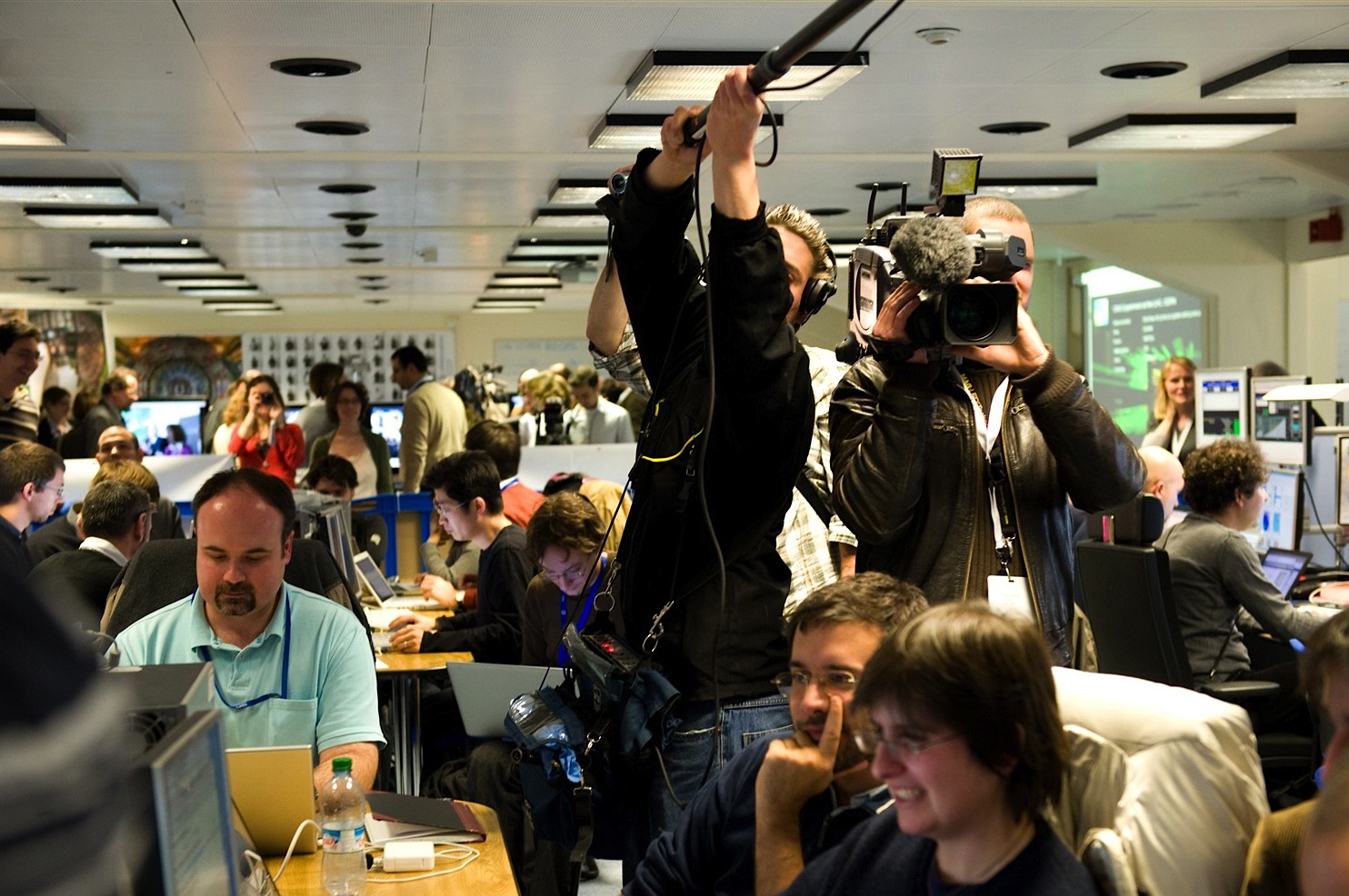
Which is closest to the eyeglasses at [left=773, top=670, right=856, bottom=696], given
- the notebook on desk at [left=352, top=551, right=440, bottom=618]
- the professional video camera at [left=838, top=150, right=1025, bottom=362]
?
the professional video camera at [left=838, top=150, right=1025, bottom=362]

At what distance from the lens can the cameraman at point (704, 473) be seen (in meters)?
2.01

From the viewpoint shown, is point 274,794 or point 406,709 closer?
point 274,794

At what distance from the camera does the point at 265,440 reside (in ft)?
33.4

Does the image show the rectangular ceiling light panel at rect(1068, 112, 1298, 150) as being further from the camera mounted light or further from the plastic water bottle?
the plastic water bottle

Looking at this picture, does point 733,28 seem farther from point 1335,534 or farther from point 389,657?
point 1335,534

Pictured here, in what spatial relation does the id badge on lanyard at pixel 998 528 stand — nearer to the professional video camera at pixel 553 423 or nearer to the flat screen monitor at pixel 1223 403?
the flat screen monitor at pixel 1223 403

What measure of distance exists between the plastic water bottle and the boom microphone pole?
Result: 1.17 meters

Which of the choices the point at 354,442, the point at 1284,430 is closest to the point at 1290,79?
the point at 1284,430

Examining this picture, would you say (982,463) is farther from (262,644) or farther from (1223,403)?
(1223,403)

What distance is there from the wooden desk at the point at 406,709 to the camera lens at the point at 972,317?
2870 millimetres

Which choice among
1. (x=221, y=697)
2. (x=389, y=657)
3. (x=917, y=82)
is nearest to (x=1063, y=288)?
(x=917, y=82)

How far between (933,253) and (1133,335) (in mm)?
13439

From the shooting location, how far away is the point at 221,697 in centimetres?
279

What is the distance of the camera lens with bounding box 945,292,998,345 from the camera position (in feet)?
6.88
